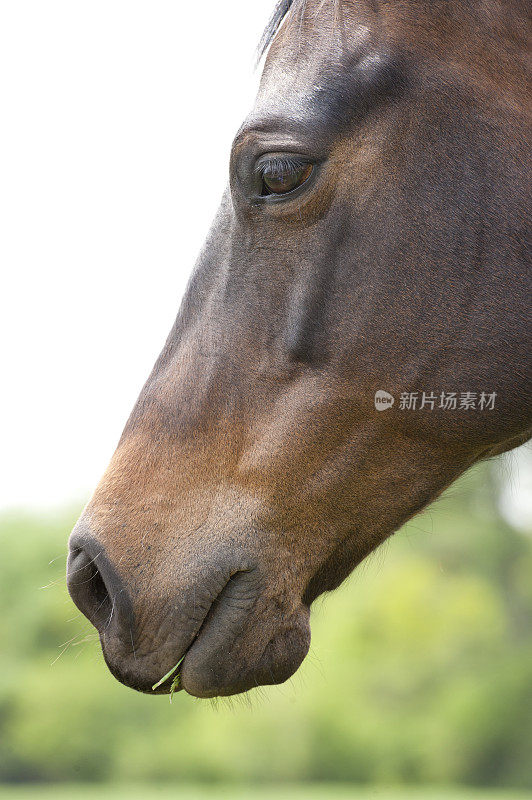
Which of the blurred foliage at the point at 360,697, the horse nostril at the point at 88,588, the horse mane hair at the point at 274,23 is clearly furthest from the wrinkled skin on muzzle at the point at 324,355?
the blurred foliage at the point at 360,697

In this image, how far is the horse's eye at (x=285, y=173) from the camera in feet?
6.37

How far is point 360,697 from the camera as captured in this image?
25766mm

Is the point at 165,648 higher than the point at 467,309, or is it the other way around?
the point at 467,309

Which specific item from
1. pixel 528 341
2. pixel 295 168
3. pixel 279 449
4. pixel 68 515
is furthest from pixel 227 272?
pixel 68 515

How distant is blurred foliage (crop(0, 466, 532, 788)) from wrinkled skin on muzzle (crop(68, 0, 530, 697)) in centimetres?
2279

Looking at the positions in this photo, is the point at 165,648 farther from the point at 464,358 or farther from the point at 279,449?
the point at 464,358

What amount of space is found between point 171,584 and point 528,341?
3.42 ft

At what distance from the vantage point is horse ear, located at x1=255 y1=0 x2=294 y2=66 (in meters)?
2.24

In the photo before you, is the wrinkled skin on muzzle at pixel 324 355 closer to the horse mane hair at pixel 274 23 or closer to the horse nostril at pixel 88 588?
the horse nostril at pixel 88 588

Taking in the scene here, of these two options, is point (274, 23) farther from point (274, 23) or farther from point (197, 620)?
point (197, 620)

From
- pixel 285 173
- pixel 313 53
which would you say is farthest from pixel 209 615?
pixel 313 53

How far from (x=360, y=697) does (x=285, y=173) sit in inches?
1024

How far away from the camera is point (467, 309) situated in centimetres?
194

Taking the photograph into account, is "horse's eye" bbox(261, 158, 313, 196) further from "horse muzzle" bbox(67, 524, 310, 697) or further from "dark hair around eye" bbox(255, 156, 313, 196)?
"horse muzzle" bbox(67, 524, 310, 697)
